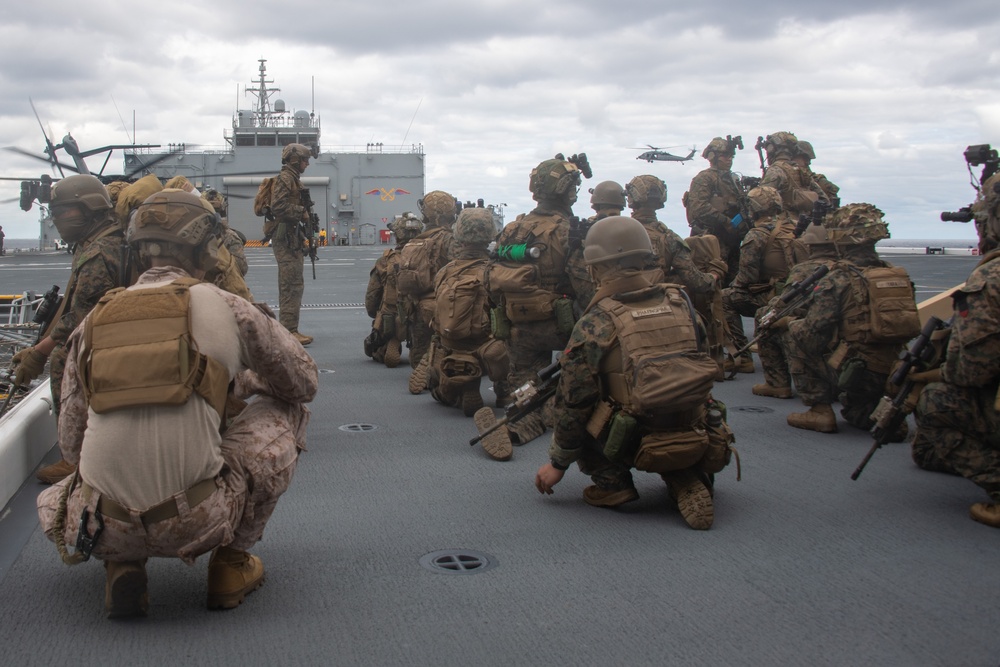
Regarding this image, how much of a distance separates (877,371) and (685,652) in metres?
3.38

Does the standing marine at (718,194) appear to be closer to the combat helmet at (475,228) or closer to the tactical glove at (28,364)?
the combat helmet at (475,228)

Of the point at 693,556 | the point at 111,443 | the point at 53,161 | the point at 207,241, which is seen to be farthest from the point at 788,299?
the point at 53,161

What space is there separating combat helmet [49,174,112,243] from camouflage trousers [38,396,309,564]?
2270mm

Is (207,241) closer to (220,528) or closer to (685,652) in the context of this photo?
(220,528)

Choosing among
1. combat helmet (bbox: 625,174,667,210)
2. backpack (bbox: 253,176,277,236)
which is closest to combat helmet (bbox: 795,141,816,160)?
combat helmet (bbox: 625,174,667,210)

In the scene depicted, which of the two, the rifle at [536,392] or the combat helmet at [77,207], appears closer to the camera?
the rifle at [536,392]

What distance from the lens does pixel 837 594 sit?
323 cm

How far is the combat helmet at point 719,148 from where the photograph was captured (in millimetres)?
8852

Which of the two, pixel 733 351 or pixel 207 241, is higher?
pixel 207 241

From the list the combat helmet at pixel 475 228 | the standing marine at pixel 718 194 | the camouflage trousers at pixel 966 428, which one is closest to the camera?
the camouflage trousers at pixel 966 428

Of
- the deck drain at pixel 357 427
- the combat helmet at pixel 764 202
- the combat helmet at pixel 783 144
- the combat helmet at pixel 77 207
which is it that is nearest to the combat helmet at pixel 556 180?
the deck drain at pixel 357 427

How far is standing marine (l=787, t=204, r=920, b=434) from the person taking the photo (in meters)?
5.35

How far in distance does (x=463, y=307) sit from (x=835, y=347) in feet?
8.34

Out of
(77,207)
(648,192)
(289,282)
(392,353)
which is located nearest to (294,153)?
(289,282)
